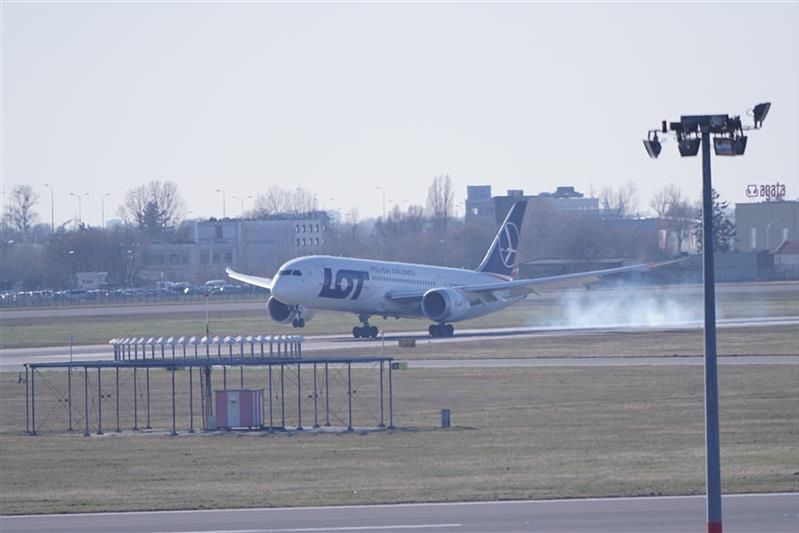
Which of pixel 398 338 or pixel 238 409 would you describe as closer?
pixel 238 409

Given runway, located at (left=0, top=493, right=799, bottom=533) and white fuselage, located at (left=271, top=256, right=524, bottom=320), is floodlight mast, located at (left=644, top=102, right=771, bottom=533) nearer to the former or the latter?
runway, located at (left=0, top=493, right=799, bottom=533)

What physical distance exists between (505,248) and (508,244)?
0.41 metres

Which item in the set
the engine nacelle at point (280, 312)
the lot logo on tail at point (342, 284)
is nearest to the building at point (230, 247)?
the engine nacelle at point (280, 312)

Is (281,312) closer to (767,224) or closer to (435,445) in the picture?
(435,445)

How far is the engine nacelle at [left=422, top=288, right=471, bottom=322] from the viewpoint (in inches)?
2810

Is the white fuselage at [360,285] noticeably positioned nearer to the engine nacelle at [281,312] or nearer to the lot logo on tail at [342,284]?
the lot logo on tail at [342,284]

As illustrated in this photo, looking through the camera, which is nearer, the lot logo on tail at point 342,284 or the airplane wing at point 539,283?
the lot logo on tail at point 342,284

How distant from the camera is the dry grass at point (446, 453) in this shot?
26.3 metres

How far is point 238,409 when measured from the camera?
37562mm

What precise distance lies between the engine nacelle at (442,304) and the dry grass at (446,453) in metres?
24.4

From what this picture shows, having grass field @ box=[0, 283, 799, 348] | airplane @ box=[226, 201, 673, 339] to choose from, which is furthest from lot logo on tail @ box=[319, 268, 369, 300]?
grass field @ box=[0, 283, 799, 348]

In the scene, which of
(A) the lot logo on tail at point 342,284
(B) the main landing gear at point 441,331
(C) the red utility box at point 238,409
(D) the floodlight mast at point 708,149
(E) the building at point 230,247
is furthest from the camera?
(E) the building at point 230,247

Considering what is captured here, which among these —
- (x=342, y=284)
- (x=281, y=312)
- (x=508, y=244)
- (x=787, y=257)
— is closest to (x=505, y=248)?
(x=508, y=244)

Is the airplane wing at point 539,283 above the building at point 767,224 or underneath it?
underneath
